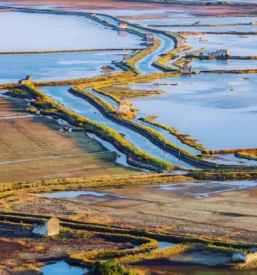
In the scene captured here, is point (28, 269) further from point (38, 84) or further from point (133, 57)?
point (133, 57)

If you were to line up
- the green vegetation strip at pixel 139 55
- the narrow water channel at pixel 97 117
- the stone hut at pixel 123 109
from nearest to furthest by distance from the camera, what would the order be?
the narrow water channel at pixel 97 117
the stone hut at pixel 123 109
the green vegetation strip at pixel 139 55

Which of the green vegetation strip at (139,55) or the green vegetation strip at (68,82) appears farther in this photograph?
the green vegetation strip at (139,55)

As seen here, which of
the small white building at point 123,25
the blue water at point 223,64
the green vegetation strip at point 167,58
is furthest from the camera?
the small white building at point 123,25

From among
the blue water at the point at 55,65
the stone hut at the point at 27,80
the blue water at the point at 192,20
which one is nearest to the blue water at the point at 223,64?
the blue water at the point at 55,65

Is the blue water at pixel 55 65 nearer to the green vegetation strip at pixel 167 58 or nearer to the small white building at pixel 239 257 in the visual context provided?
the green vegetation strip at pixel 167 58

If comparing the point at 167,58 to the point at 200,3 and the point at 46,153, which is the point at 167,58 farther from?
the point at 200,3

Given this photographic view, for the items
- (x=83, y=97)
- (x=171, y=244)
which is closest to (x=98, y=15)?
(x=83, y=97)
